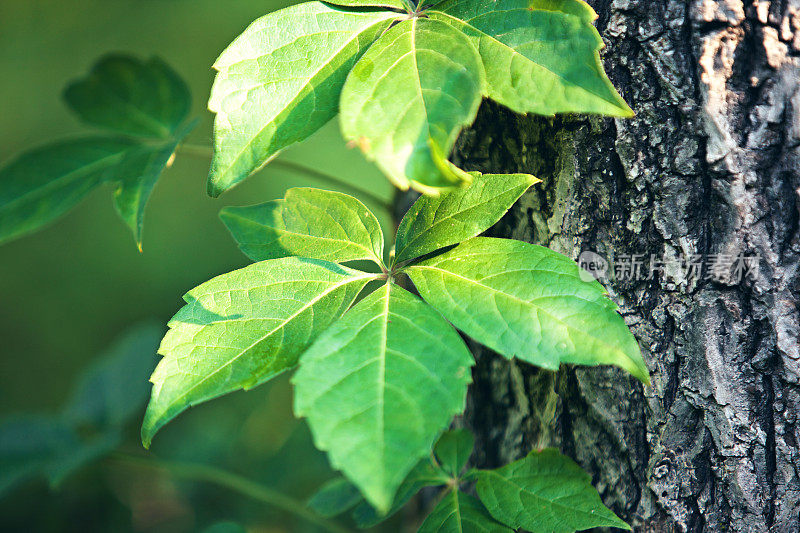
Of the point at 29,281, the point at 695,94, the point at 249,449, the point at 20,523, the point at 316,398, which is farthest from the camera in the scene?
the point at 29,281

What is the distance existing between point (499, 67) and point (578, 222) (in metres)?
0.26

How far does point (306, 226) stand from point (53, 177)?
2.02 ft

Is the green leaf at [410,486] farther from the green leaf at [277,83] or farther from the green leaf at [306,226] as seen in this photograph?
the green leaf at [277,83]

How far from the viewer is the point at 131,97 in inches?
43.6

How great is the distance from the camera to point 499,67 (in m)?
0.64

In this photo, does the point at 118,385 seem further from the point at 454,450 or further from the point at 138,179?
the point at 454,450

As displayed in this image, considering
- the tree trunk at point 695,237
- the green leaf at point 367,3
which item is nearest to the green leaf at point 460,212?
the tree trunk at point 695,237

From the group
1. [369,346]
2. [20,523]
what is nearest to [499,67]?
[369,346]

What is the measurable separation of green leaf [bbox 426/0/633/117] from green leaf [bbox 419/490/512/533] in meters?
0.58

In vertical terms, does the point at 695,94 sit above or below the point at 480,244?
above

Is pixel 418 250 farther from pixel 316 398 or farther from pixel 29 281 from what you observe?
pixel 29 281

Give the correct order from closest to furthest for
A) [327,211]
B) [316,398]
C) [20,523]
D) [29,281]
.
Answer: [316,398]
[327,211]
[20,523]
[29,281]

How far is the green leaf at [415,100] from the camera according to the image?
54 centimetres

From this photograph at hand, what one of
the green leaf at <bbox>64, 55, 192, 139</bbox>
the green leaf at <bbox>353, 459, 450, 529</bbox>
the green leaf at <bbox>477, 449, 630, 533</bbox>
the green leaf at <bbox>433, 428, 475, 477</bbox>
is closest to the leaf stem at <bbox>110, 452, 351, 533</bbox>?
the green leaf at <bbox>353, 459, 450, 529</bbox>
